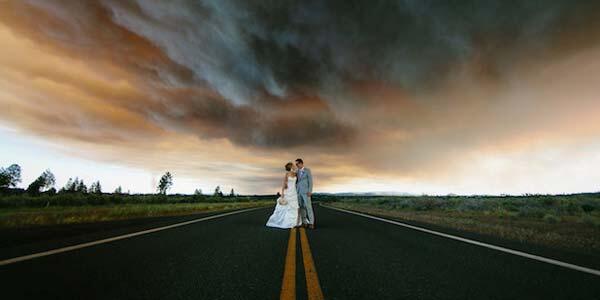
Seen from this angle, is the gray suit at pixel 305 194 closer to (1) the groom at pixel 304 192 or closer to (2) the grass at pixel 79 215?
(1) the groom at pixel 304 192

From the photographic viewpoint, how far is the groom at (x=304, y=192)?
9.82 m

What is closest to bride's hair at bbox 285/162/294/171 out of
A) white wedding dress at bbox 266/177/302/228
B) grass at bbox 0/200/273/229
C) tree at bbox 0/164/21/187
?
white wedding dress at bbox 266/177/302/228

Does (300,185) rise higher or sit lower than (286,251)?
higher

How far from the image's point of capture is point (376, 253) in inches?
202

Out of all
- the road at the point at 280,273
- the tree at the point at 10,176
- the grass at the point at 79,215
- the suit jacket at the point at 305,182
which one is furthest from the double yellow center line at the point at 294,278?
the tree at the point at 10,176

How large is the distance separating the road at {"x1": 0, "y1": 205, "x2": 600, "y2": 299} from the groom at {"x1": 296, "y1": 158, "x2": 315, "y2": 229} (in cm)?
406

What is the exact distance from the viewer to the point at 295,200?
10.4m

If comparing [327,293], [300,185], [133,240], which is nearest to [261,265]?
[327,293]

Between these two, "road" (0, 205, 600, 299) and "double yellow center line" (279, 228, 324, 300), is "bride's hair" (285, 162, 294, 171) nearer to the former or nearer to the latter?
"road" (0, 205, 600, 299)

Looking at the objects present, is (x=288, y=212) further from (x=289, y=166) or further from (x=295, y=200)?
(x=289, y=166)

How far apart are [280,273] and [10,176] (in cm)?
14920

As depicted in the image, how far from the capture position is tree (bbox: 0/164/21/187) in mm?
99594

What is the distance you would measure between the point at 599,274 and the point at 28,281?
23.5 feet

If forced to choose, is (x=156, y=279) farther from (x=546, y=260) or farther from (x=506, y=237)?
(x=506, y=237)
